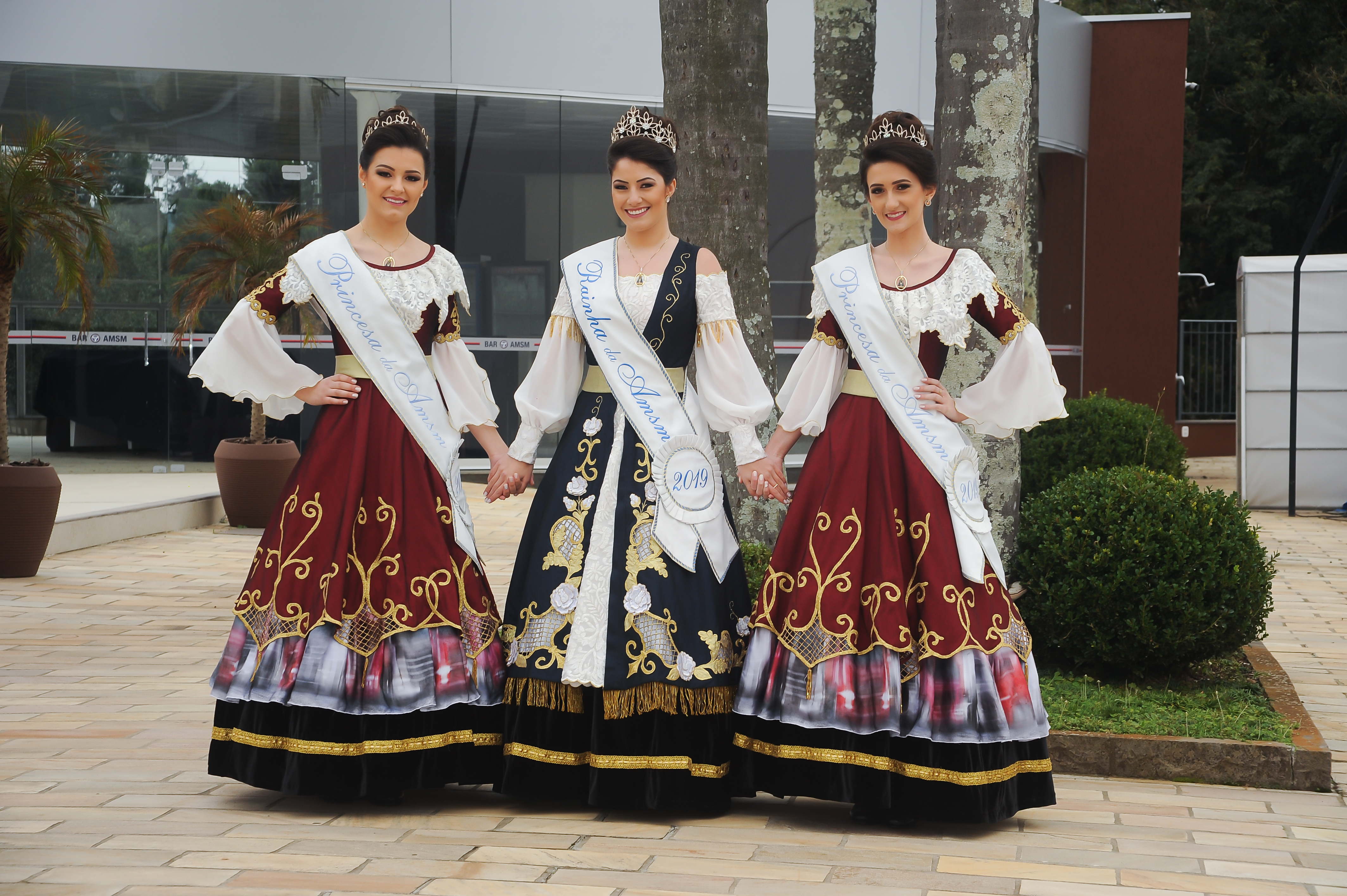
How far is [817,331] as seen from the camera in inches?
143

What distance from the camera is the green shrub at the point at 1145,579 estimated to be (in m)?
4.54

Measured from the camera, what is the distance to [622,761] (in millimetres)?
3391

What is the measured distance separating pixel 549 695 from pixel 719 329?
41.5 inches

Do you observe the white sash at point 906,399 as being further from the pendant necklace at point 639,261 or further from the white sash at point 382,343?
the white sash at point 382,343

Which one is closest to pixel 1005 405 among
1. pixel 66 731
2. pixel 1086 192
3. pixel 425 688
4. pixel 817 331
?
pixel 817 331

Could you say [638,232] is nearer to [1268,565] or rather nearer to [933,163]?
[933,163]

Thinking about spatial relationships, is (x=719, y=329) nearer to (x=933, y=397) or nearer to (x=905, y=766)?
(x=933, y=397)

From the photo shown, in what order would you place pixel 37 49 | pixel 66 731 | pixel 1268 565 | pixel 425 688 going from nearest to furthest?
pixel 425 688
pixel 66 731
pixel 1268 565
pixel 37 49

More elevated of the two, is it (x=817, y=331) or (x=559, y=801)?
(x=817, y=331)

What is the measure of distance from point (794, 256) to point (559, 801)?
9.71 metres

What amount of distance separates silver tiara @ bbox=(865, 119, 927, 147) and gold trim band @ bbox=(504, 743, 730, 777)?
1.70 metres

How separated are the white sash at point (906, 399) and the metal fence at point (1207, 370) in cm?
1715

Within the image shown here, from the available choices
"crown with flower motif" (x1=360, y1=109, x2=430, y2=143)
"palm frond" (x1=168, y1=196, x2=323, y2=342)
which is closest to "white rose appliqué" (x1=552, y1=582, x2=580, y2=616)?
"crown with flower motif" (x1=360, y1=109, x2=430, y2=143)

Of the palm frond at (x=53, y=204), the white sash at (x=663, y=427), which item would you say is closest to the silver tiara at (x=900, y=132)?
the white sash at (x=663, y=427)
